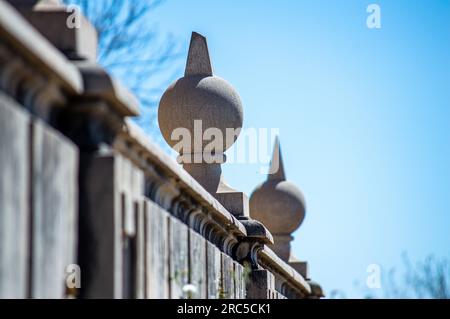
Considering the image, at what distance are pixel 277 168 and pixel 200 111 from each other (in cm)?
508

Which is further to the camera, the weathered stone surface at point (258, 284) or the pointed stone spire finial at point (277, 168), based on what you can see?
the pointed stone spire finial at point (277, 168)

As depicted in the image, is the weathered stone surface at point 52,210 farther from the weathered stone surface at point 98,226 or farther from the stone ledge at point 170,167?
the stone ledge at point 170,167

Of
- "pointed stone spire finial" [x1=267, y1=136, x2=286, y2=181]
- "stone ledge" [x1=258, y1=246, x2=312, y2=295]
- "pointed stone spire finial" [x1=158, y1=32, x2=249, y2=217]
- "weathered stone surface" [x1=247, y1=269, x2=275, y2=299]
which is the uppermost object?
"pointed stone spire finial" [x1=267, y1=136, x2=286, y2=181]

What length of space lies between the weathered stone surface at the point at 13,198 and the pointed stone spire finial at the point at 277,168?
10.2 m

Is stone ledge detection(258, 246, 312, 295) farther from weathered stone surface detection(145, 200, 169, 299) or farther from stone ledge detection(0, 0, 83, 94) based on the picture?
stone ledge detection(0, 0, 83, 94)

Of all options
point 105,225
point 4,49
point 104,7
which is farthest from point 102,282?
point 104,7

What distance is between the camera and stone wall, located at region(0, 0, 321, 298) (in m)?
4.85

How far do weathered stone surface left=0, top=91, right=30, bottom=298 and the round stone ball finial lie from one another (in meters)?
5.24

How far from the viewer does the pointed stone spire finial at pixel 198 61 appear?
34.7 ft

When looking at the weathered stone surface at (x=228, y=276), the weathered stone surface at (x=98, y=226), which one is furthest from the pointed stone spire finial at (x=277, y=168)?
the weathered stone surface at (x=98, y=226)

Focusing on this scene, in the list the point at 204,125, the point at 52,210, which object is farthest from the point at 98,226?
the point at 204,125

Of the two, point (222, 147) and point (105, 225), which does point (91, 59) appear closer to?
point (105, 225)
